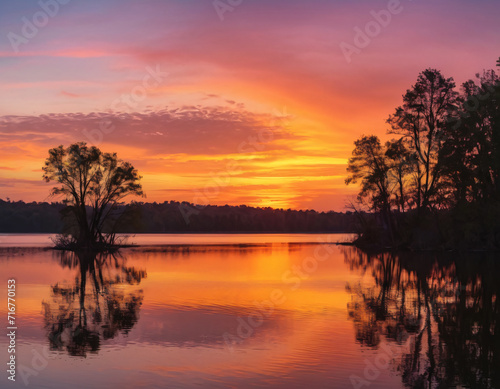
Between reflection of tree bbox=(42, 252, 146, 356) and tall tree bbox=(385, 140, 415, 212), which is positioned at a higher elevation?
tall tree bbox=(385, 140, 415, 212)

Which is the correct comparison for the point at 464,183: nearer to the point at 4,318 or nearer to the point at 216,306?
the point at 216,306

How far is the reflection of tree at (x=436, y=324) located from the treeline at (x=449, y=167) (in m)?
29.7

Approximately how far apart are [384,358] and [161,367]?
591 centimetres

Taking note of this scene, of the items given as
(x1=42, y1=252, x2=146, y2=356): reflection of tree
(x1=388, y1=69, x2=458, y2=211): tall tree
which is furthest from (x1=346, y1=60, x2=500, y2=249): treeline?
(x1=42, y1=252, x2=146, y2=356): reflection of tree

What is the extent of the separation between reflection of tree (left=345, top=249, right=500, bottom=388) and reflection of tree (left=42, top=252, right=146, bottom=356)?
8441mm

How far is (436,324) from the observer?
20.5 meters

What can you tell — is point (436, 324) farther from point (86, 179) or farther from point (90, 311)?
point (86, 179)

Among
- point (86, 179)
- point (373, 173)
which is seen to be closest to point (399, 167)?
point (373, 173)

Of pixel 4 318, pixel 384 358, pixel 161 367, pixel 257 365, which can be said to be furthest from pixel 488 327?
pixel 4 318

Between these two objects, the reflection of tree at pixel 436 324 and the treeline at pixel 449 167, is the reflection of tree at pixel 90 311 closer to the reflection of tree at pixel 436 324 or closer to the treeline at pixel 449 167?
the reflection of tree at pixel 436 324

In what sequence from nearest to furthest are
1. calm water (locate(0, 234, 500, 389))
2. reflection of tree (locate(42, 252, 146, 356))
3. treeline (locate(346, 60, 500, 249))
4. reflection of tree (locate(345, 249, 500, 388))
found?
1. calm water (locate(0, 234, 500, 389))
2. reflection of tree (locate(345, 249, 500, 388))
3. reflection of tree (locate(42, 252, 146, 356))
4. treeline (locate(346, 60, 500, 249))

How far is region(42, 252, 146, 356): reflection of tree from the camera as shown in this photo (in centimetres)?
1780

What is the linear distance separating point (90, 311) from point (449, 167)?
5370 cm

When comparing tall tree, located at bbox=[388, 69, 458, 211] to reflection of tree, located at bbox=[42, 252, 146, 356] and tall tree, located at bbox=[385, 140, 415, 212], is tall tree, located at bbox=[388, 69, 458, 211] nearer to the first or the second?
tall tree, located at bbox=[385, 140, 415, 212]
